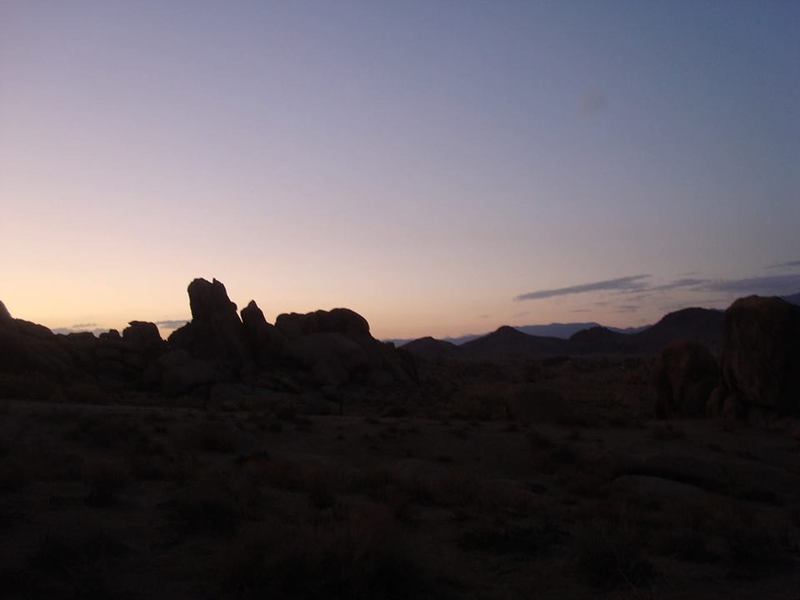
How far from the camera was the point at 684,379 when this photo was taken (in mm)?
36000

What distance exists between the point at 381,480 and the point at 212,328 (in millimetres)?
36031

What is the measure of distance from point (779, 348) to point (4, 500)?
94.5 feet

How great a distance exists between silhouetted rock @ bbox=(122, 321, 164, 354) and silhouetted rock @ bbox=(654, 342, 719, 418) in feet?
105

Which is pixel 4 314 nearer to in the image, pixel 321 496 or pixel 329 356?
pixel 329 356

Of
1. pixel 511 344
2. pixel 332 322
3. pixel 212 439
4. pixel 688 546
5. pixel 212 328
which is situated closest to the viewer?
pixel 688 546

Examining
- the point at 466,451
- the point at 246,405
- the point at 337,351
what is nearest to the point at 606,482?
the point at 466,451

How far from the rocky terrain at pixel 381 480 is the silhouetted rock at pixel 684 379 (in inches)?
4.0

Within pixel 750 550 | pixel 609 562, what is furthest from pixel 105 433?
pixel 750 550

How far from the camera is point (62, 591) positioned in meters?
7.62

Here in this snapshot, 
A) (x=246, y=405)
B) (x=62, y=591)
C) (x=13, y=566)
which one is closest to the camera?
(x=62, y=591)

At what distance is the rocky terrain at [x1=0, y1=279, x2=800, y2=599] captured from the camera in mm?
8531

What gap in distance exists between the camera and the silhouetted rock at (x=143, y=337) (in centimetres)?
4889

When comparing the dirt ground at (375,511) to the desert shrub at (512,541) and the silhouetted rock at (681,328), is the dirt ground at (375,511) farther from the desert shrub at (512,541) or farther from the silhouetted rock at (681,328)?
the silhouetted rock at (681,328)

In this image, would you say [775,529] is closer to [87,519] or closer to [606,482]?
[606,482]
